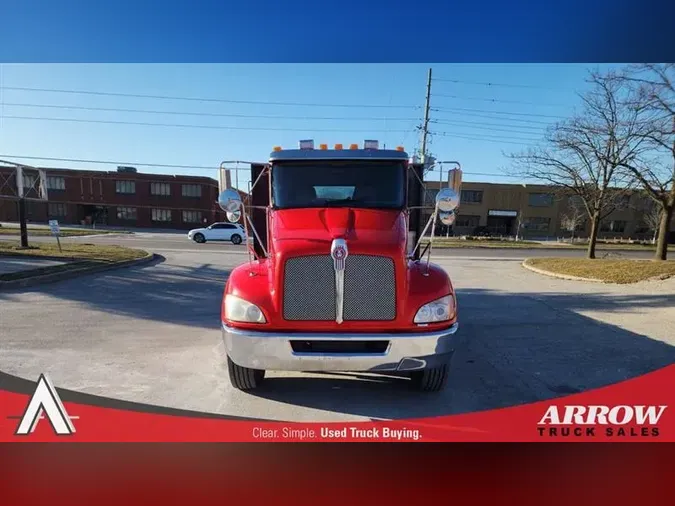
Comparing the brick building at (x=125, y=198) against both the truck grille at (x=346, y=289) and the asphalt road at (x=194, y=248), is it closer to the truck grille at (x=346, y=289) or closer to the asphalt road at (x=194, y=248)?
the truck grille at (x=346, y=289)

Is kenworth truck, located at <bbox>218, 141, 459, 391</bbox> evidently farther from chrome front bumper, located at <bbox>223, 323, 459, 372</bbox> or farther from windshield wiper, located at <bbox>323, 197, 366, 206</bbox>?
windshield wiper, located at <bbox>323, 197, 366, 206</bbox>

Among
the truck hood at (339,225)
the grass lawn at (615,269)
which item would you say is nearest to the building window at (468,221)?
the truck hood at (339,225)

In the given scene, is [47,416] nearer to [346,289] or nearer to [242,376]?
[242,376]

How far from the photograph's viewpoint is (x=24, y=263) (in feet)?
27.1

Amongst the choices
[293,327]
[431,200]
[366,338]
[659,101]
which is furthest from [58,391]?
[659,101]

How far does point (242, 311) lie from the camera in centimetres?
239

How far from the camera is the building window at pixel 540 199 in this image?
3709 mm

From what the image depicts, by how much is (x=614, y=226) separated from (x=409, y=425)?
701 cm

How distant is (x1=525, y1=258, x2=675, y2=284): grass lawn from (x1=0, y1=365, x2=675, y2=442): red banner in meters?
7.45

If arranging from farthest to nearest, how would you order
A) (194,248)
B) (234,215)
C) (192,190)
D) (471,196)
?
(194,248)
(192,190)
(471,196)
(234,215)

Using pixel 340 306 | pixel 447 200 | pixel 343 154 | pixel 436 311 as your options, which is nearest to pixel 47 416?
pixel 340 306

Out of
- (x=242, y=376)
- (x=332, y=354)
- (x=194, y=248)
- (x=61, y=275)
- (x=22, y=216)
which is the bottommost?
(x=194, y=248)

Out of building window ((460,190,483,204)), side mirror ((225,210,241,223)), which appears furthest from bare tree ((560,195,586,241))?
side mirror ((225,210,241,223))

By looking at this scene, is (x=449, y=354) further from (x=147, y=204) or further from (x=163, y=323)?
(x=147, y=204)
